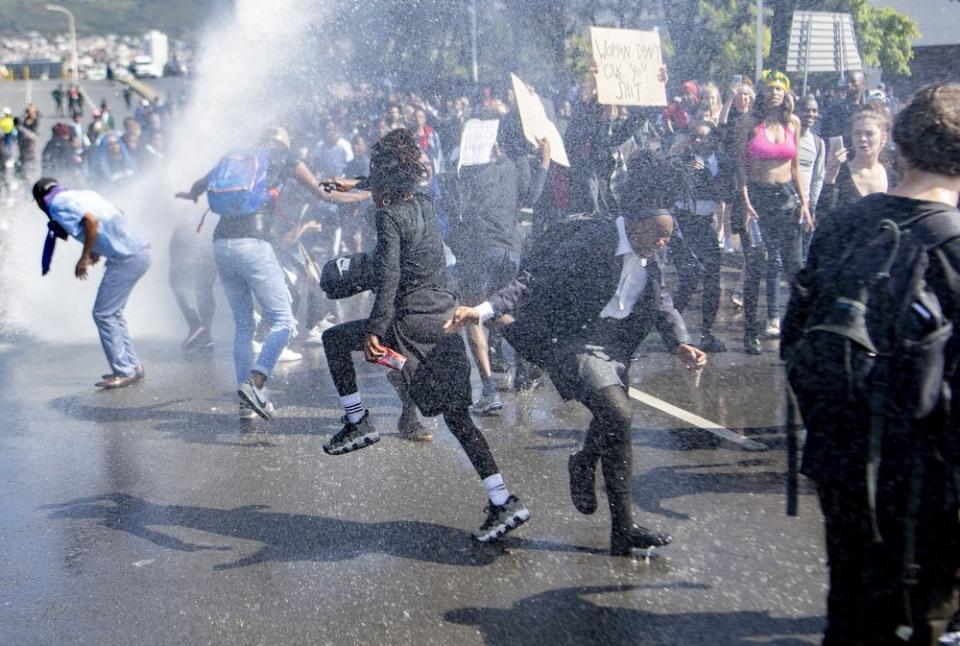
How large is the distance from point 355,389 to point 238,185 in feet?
7.84

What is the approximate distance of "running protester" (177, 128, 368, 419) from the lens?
21.9 feet

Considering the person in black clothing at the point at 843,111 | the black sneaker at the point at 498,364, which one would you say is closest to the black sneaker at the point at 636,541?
the black sneaker at the point at 498,364

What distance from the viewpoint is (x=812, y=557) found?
4.19 metres

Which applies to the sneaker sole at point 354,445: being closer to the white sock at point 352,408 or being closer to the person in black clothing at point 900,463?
the white sock at point 352,408

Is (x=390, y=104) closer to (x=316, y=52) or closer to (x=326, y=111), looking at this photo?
(x=326, y=111)

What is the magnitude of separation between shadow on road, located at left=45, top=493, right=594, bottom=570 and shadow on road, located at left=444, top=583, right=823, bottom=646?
0.50 meters

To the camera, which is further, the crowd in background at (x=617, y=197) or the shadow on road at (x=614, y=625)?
the crowd in background at (x=617, y=197)

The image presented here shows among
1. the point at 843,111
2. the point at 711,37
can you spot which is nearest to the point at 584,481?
the point at 843,111

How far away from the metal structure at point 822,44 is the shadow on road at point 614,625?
34.0ft

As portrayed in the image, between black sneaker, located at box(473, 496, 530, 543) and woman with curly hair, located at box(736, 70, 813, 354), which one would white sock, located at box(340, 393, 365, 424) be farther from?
woman with curly hair, located at box(736, 70, 813, 354)

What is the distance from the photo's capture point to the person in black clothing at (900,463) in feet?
7.92

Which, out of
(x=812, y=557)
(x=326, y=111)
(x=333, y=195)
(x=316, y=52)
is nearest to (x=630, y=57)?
(x=333, y=195)

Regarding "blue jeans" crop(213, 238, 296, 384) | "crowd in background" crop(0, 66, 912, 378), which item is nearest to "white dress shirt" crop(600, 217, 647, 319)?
"crowd in background" crop(0, 66, 912, 378)

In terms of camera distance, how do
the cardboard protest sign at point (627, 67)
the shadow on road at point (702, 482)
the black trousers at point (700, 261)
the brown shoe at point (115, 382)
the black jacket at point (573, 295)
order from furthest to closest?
the cardboard protest sign at point (627, 67) < the black trousers at point (700, 261) < the brown shoe at point (115, 382) < the shadow on road at point (702, 482) < the black jacket at point (573, 295)
